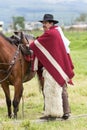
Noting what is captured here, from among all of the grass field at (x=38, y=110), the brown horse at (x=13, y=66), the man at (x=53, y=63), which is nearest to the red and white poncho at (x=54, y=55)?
the man at (x=53, y=63)

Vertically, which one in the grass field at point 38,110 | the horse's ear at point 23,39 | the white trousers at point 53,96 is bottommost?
the grass field at point 38,110

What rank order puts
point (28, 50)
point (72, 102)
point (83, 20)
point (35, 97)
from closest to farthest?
1. point (28, 50)
2. point (72, 102)
3. point (35, 97)
4. point (83, 20)

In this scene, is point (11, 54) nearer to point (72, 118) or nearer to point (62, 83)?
point (62, 83)

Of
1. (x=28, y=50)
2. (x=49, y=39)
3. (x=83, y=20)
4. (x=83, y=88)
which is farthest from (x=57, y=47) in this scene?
(x=83, y=20)

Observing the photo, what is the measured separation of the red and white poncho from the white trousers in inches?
3.4

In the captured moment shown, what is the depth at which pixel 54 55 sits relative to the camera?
26.6 ft

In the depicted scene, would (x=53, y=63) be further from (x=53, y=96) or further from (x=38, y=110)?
(x=38, y=110)

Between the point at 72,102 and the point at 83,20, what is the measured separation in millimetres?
95184

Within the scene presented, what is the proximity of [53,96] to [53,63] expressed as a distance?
57cm

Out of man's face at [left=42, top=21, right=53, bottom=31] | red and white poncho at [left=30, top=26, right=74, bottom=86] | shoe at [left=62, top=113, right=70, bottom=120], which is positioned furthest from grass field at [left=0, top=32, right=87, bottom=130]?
man's face at [left=42, top=21, right=53, bottom=31]

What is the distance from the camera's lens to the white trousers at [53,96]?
26.8 feet

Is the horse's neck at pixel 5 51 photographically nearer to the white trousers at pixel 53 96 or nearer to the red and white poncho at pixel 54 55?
the red and white poncho at pixel 54 55

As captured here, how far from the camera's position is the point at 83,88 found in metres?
12.0

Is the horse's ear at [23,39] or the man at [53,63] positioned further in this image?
the horse's ear at [23,39]
